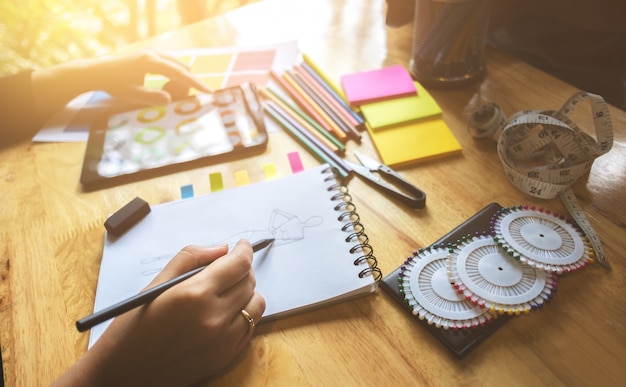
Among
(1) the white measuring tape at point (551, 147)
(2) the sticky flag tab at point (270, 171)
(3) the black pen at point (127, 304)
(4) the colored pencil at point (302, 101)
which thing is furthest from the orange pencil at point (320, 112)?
(3) the black pen at point (127, 304)

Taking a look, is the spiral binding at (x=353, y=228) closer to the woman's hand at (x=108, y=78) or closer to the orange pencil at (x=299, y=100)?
the orange pencil at (x=299, y=100)

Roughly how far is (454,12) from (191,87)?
504mm

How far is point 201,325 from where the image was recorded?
494 millimetres

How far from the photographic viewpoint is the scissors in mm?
682

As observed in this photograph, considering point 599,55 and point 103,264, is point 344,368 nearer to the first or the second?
point 103,264

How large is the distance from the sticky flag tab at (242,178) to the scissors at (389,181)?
0.53ft

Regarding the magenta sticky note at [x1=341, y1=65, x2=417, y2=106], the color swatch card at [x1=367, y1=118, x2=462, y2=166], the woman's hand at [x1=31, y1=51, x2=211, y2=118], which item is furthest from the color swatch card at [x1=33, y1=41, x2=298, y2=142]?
the color swatch card at [x1=367, y1=118, x2=462, y2=166]

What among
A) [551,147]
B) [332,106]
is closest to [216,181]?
[332,106]

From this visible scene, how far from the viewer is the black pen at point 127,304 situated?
1.56ft

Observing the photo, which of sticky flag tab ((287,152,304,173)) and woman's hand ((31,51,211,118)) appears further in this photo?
woman's hand ((31,51,211,118))

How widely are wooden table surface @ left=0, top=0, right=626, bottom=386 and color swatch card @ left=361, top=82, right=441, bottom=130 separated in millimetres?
30

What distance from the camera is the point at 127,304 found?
0.49 m

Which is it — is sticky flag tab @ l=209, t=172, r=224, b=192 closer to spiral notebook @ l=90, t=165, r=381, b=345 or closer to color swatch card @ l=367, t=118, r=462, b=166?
spiral notebook @ l=90, t=165, r=381, b=345

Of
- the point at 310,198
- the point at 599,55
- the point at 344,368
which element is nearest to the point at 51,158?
the point at 310,198
